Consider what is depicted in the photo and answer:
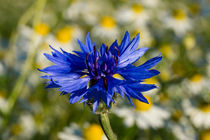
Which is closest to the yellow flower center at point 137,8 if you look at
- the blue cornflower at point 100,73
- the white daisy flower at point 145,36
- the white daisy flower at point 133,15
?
the white daisy flower at point 133,15

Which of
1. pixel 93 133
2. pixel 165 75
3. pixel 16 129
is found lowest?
pixel 93 133

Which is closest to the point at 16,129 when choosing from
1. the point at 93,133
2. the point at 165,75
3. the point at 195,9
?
the point at 93,133

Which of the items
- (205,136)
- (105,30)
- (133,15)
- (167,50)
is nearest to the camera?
(205,136)

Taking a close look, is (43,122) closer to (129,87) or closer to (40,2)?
(40,2)

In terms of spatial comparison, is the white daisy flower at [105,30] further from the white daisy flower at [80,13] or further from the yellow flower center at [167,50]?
the yellow flower center at [167,50]

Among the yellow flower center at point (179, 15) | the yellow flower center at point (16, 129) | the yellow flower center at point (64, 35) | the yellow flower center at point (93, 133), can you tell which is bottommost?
the yellow flower center at point (93, 133)

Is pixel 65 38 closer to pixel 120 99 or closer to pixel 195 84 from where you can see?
pixel 195 84

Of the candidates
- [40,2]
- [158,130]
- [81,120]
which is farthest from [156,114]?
[40,2]
